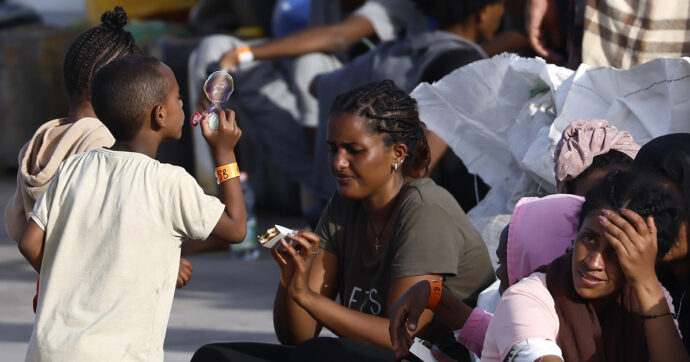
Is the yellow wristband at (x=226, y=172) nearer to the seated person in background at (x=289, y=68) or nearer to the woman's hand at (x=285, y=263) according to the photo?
the woman's hand at (x=285, y=263)

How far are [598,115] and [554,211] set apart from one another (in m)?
1.04

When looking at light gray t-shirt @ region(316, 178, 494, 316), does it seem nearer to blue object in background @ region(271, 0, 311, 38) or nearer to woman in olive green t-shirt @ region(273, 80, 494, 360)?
woman in olive green t-shirt @ region(273, 80, 494, 360)

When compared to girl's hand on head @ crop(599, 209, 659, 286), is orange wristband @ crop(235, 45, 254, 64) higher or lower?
lower

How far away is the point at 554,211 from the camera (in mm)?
2777

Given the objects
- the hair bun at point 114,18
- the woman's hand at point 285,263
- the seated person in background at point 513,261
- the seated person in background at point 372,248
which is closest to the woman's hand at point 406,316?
the seated person in background at point 513,261

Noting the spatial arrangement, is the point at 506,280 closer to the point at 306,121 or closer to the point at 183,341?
the point at 183,341

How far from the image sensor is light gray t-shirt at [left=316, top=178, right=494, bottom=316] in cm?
293

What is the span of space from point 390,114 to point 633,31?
1253 mm

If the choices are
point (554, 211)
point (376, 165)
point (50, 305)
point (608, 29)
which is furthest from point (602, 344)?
point (608, 29)

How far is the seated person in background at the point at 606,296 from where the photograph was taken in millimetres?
2254

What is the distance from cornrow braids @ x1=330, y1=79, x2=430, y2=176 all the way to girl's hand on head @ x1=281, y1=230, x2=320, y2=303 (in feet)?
1.52

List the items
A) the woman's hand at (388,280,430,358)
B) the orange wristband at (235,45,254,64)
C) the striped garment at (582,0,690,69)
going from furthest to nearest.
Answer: the orange wristband at (235,45,254,64), the striped garment at (582,0,690,69), the woman's hand at (388,280,430,358)

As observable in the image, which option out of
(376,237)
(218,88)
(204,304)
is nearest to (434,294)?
(376,237)

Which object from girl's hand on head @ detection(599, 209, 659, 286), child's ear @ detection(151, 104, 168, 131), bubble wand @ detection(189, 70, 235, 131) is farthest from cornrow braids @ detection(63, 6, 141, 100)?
girl's hand on head @ detection(599, 209, 659, 286)
